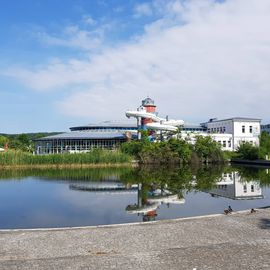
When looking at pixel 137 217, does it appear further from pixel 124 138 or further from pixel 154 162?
pixel 124 138

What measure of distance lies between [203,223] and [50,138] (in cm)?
4467

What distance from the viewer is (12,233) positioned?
959cm

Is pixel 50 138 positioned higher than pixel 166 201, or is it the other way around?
pixel 50 138

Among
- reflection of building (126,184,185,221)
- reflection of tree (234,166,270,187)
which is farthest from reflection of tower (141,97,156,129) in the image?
reflection of building (126,184,185,221)

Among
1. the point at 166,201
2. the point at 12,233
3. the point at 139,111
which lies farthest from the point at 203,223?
the point at 139,111

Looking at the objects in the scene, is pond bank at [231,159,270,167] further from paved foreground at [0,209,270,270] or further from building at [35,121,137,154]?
paved foreground at [0,209,270,270]

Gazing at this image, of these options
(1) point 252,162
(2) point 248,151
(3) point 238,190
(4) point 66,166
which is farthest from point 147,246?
(2) point 248,151

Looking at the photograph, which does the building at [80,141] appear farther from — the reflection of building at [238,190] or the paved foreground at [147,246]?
the paved foreground at [147,246]

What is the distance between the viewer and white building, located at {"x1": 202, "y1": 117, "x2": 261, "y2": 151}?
59.3 metres

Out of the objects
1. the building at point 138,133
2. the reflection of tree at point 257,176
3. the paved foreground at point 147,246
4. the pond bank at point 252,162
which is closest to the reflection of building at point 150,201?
the paved foreground at point 147,246

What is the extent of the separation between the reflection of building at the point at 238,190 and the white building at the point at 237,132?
108 ft

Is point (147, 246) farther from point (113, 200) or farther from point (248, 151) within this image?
point (248, 151)

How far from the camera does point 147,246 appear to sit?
8.09 metres

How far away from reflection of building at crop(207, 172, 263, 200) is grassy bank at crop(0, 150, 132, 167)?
17808 mm
